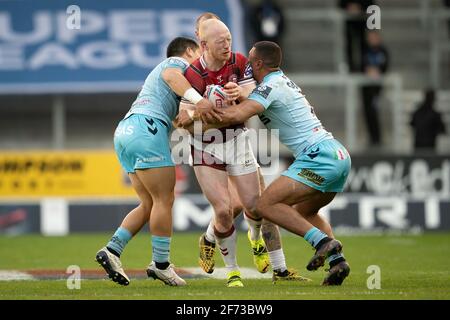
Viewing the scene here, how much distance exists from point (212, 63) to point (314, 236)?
1.89 meters

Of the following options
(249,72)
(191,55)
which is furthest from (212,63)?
(191,55)

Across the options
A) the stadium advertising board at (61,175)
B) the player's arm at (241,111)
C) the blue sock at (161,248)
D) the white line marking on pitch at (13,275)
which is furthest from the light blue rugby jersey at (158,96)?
the stadium advertising board at (61,175)

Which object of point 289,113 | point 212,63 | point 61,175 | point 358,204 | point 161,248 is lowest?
point 358,204

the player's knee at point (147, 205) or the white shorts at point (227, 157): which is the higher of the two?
the white shorts at point (227, 157)

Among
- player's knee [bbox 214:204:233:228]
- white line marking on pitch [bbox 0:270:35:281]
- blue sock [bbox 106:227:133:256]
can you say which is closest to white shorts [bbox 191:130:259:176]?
player's knee [bbox 214:204:233:228]

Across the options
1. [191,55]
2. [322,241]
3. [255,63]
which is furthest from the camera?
[191,55]

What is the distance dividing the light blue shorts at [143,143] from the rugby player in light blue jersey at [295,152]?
275 mm

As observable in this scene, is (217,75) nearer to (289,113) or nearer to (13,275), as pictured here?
(289,113)

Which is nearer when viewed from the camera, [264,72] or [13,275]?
[264,72]

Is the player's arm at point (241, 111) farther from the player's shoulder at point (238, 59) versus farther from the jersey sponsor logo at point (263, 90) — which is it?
the player's shoulder at point (238, 59)

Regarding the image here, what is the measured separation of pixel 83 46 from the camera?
20.2 m

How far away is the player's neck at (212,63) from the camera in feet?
32.0
